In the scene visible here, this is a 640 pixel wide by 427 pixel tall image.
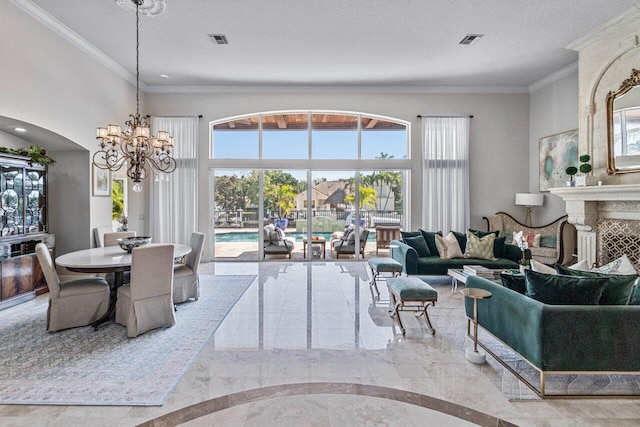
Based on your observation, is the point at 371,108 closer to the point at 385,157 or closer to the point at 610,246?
the point at 385,157

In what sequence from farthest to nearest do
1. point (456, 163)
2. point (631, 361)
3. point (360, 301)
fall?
1. point (456, 163)
2. point (360, 301)
3. point (631, 361)

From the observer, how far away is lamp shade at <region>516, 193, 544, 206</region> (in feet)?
23.3

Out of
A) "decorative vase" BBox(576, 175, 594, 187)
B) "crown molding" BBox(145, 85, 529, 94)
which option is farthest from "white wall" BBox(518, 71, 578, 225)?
"decorative vase" BBox(576, 175, 594, 187)

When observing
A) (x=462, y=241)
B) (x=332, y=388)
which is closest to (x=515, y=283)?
(x=332, y=388)

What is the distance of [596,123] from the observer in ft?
17.2

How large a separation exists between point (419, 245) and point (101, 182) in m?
5.65

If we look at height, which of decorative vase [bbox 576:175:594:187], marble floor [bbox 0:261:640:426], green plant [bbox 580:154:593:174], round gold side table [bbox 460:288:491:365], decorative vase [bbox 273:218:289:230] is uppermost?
green plant [bbox 580:154:593:174]

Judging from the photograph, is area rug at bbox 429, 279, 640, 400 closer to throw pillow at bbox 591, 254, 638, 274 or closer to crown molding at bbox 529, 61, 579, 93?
throw pillow at bbox 591, 254, 638, 274

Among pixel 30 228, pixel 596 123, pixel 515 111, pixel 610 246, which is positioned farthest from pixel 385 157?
pixel 30 228

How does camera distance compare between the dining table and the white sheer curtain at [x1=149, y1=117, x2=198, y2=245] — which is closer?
the dining table

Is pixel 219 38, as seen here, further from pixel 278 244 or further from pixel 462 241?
pixel 462 241

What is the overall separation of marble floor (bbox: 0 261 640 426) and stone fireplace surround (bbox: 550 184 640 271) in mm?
3153

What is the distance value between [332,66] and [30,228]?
5.51m

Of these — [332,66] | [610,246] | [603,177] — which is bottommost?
[610,246]
